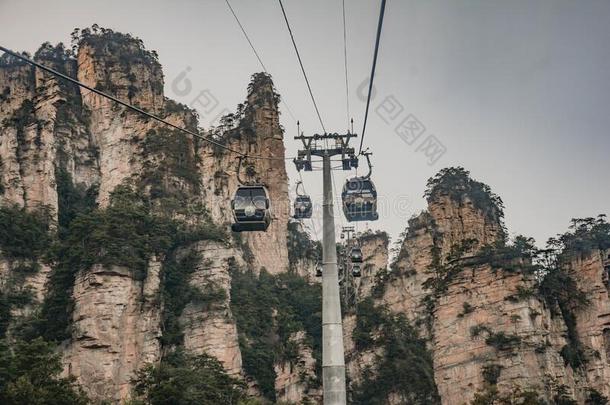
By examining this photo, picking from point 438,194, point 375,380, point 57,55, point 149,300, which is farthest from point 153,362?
point 57,55

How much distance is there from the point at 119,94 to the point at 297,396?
3380 centimetres

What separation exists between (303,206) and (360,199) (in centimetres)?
227

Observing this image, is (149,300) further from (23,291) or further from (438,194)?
(438,194)

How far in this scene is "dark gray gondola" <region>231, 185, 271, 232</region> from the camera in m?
19.4

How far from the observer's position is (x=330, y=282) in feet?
57.0

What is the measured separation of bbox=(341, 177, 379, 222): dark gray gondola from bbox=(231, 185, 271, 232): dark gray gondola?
359 centimetres

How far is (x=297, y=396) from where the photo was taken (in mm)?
53344

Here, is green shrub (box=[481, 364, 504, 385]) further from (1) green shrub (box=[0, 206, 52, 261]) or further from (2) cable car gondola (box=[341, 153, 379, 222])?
(1) green shrub (box=[0, 206, 52, 261])

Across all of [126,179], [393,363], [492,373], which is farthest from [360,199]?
[126,179]

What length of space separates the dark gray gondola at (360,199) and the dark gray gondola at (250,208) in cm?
359

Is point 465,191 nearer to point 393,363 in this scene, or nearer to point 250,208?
point 393,363

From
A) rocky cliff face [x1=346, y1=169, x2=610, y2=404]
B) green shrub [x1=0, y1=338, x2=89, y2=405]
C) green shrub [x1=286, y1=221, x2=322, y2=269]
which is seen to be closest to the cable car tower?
green shrub [x1=0, y1=338, x2=89, y2=405]

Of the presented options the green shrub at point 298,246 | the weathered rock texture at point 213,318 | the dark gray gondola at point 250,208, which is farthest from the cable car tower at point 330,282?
the green shrub at point 298,246

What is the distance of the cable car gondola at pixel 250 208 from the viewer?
19.4m
